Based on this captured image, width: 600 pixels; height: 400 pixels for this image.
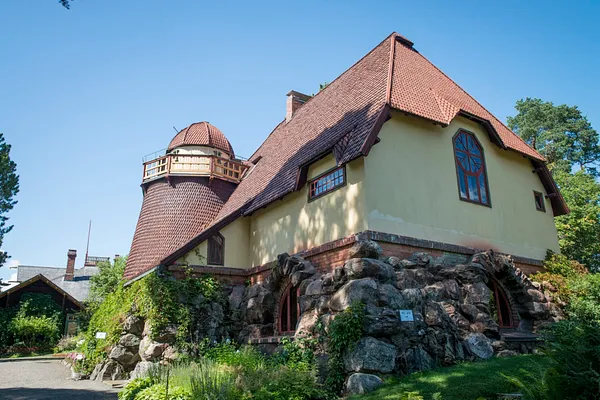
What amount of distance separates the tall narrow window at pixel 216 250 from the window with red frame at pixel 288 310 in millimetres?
3079

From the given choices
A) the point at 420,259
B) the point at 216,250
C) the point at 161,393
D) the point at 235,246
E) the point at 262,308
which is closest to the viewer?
the point at 161,393

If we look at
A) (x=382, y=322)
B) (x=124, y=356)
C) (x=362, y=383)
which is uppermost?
(x=382, y=322)

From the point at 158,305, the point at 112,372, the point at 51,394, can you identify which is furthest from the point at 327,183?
the point at 112,372

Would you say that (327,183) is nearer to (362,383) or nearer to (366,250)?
(366,250)

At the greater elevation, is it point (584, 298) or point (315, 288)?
point (315, 288)

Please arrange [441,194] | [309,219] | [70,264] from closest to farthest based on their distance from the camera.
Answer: [441,194]
[309,219]
[70,264]

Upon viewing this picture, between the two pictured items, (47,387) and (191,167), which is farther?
(191,167)

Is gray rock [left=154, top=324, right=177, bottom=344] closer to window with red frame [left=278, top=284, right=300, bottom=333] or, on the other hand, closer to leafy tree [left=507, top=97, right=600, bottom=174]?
window with red frame [left=278, top=284, right=300, bottom=333]

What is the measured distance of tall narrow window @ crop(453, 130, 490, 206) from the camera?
46.3ft

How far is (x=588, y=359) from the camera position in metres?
4.96

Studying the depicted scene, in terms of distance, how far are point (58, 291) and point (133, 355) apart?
24.3 m

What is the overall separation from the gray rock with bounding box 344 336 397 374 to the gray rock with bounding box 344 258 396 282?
1.53 m

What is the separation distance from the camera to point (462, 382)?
8289 mm

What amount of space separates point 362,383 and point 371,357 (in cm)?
58
